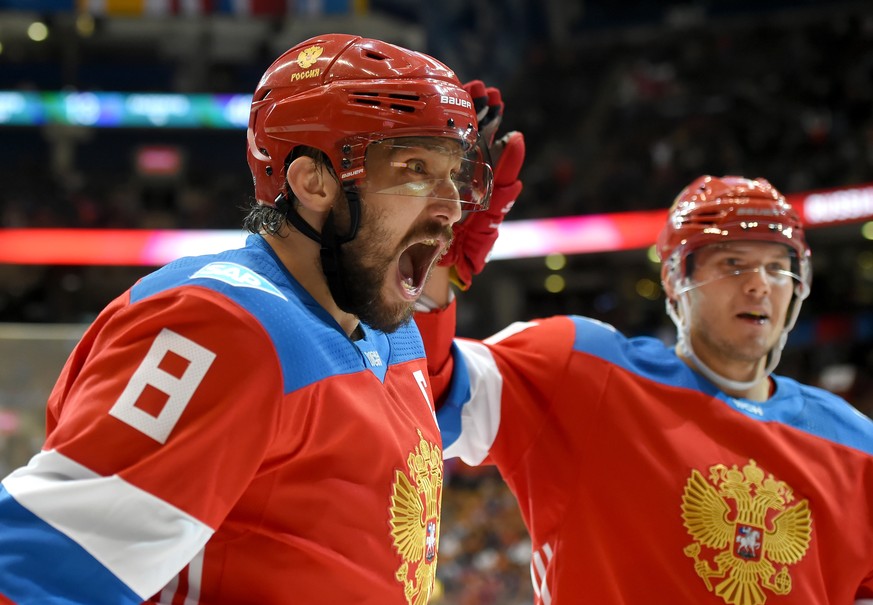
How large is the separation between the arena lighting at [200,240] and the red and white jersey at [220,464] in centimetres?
992

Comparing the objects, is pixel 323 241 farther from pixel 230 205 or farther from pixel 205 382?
pixel 230 205

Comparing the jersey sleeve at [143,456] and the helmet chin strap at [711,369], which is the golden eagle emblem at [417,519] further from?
the helmet chin strap at [711,369]

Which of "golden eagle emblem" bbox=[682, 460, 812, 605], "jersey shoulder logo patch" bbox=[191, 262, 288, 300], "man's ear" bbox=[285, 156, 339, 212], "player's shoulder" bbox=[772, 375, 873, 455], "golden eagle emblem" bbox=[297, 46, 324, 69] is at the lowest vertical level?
"golden eagle emblem" bbox=[682, 460, 812, 605]

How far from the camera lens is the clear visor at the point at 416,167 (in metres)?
1.42

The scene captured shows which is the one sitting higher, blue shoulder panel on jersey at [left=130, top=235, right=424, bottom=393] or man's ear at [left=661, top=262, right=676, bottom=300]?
blue shoulder panel on jersey at [left=130, top=235, right=424, bottom=393]

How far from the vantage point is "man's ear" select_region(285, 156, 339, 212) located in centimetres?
142

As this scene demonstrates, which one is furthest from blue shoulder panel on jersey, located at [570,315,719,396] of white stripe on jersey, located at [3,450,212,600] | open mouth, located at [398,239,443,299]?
white stripe on jersey, located at [3,450,212,600]

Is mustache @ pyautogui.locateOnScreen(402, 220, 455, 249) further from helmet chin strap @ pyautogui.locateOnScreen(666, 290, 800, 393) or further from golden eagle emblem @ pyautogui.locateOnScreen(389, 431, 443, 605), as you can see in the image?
helmet chin strap @ pyautogui.locateOnScreen(666, 290, 800, 393)

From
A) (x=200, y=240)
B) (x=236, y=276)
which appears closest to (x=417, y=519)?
(x=236, y=276)

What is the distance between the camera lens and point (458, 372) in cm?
198

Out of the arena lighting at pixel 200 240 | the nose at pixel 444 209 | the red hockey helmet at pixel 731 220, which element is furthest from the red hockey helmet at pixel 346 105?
the arena lighting at pixel 200 240

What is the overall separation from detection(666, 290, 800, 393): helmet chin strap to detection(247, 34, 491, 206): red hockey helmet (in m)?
1.00

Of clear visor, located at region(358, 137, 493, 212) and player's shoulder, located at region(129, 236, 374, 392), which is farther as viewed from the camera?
clear visor, located at region(358, 137, 493, 212)

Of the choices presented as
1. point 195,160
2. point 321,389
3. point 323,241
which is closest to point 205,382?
point 321,389
